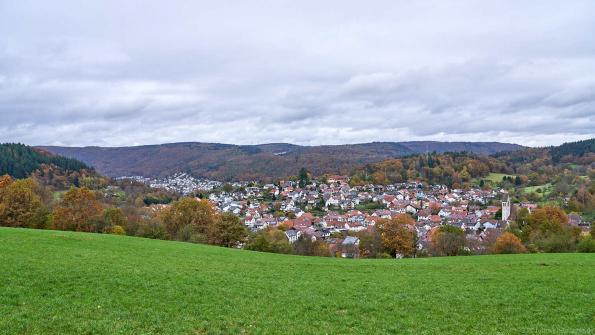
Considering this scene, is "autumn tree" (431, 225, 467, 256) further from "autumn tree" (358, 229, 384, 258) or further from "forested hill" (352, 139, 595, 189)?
"forested hill" (352, 139, 595, 189)

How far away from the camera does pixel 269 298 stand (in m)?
13.9

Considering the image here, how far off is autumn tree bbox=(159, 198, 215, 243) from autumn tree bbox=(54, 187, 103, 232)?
26.3 feet

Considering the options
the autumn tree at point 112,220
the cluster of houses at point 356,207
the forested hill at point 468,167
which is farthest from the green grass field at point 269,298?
the forested hill at point 468,167

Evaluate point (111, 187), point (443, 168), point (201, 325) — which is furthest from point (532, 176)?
point (201, 325)

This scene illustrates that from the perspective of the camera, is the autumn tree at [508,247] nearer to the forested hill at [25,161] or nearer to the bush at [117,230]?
the bush at [117,230]

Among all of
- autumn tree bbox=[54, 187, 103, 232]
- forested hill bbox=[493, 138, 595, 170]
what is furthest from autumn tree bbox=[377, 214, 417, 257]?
forested hill bbox=[493, 138, 595, 170]

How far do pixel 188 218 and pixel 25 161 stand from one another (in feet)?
367

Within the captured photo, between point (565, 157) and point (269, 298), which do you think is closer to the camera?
point (269, 298)

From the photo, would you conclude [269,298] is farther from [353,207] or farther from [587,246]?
[353,207]

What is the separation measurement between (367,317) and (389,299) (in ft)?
7.65

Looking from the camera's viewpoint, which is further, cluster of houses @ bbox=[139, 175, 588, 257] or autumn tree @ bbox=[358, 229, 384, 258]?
cluster of houses @ bbox=[139, 175, 588, 257]

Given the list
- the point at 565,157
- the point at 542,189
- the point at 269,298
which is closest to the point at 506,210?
the point at 542,189

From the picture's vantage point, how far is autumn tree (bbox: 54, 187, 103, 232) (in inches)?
1802

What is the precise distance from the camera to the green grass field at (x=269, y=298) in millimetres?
10680
